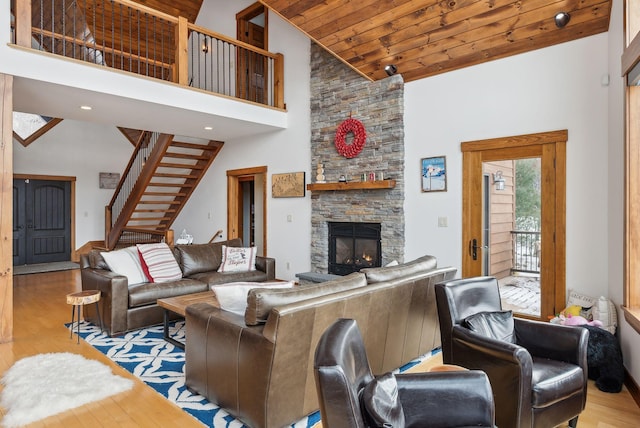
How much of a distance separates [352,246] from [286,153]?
6.67ft

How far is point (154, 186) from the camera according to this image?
7824 mm

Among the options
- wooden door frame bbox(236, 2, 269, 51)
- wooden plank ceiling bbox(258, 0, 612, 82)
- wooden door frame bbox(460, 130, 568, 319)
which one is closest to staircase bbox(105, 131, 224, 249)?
wooden door frame bbox(236, 2, 269, 51)

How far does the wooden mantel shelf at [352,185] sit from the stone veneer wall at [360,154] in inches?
4.8

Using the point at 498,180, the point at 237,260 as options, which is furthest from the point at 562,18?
the point at 237,260

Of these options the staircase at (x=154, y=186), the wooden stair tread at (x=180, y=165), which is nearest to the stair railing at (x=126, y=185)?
the staircase at (x=154, y=186)

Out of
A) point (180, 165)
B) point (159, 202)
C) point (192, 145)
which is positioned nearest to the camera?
point (192, 145)

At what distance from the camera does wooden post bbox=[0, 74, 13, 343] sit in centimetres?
365

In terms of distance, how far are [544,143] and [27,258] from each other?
33.6ft

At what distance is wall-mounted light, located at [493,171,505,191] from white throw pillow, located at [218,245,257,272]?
3211 millimetres

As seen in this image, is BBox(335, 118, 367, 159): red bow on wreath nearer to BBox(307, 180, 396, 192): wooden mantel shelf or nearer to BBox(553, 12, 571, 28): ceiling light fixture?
BBox(307, 180, 396, 192): wooden mantel shelf

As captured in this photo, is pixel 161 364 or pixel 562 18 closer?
pixel 161 364

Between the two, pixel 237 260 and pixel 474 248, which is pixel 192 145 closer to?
pixel 237 260

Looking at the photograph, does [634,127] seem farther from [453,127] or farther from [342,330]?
[342,330]

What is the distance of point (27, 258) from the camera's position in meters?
8.66
